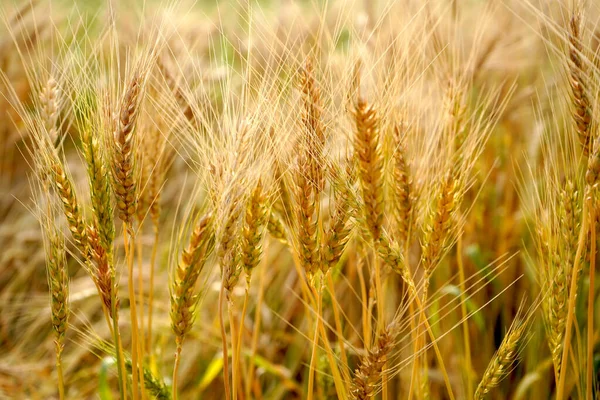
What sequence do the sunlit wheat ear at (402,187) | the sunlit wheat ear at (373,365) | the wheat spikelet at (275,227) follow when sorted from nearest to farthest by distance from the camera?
the sunlit wheat ear at (373,365), the sunlit wheat ear at (402,187), the wheat spikelet at (275,227)

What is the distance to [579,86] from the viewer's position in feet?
3.37

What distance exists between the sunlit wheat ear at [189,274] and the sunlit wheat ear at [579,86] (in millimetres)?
633

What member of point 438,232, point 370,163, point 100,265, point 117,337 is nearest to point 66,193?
point 100,265

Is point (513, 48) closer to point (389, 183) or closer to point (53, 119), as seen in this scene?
point (389, 183)

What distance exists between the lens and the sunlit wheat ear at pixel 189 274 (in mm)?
971

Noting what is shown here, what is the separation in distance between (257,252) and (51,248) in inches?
14.7

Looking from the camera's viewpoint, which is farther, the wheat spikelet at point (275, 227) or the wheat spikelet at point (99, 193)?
the wheat spikelet at point (275, 227)

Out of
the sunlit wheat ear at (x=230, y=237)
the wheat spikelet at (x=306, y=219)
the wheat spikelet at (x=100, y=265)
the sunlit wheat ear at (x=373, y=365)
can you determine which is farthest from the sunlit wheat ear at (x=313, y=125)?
the wheat spikelet at (x=100, y=265)

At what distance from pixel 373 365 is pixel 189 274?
0.32 m

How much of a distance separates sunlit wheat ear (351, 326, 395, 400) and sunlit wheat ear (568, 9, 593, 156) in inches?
17.8

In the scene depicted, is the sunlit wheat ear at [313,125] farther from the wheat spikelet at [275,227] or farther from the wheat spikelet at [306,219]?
the wheat spikelet at [275,227]

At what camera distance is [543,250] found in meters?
1.24

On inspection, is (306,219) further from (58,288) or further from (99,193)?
(58,288)

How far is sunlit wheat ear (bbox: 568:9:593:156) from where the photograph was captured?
3.34 feet
